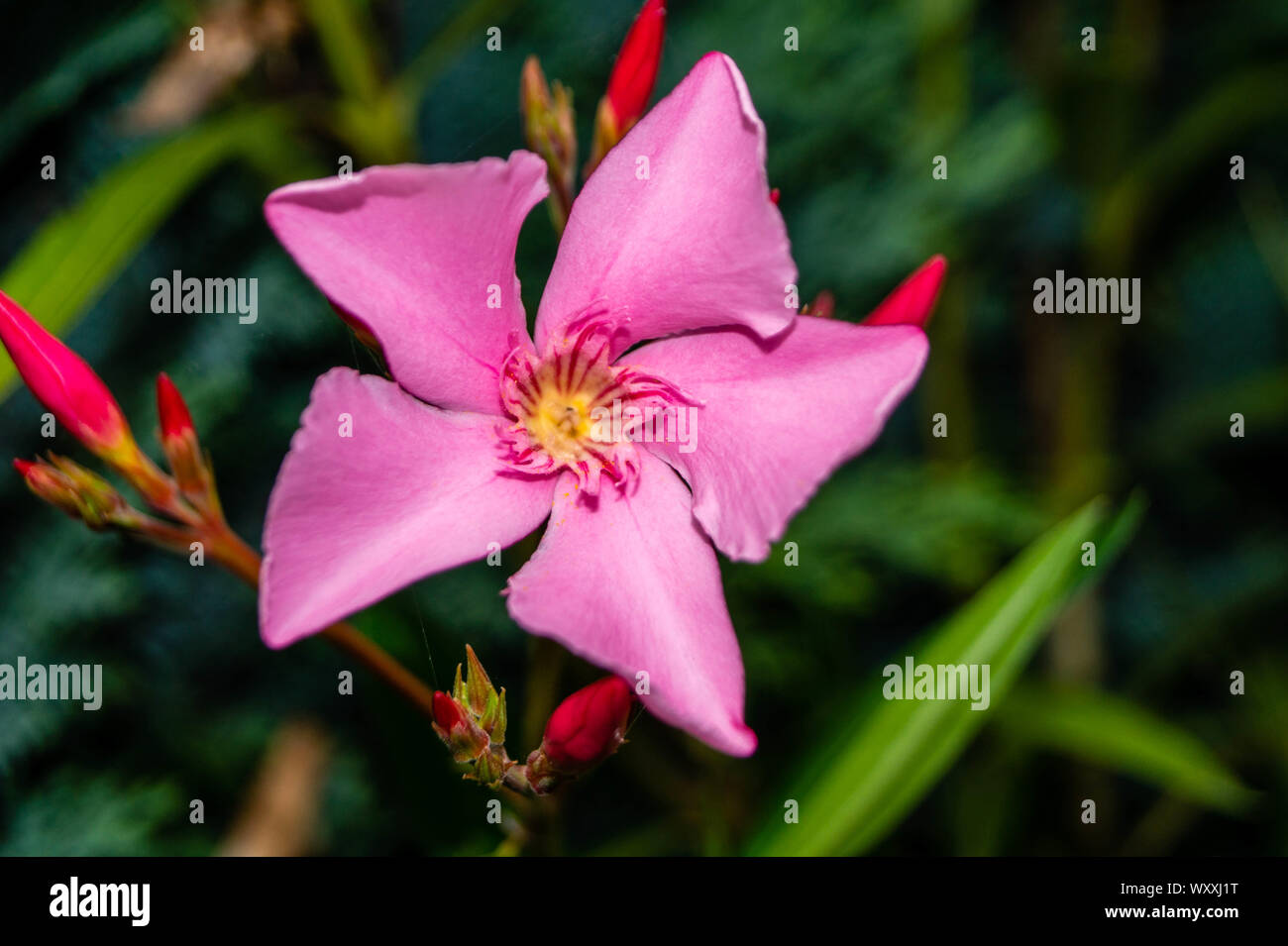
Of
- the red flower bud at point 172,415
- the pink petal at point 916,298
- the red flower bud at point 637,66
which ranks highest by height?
the red flower bud at point 637,66

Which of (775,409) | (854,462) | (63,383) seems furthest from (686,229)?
(854,462)

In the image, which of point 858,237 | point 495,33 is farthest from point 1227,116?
point 495,33

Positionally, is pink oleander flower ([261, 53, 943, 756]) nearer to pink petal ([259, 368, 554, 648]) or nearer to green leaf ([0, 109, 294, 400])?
pink petal ([259, 368, 554, 648])

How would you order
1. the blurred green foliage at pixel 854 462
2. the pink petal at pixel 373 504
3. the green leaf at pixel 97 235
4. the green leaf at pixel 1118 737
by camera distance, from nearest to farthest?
1. the pink petal at pixel 373 504
2. the green leaf at pixel 97 235
3. the blurred green foliage at pixel 854 462
4. the green leaf at pixel 1118 737

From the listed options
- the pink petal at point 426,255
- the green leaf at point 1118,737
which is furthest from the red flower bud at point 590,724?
the green leaf at point 1118,737

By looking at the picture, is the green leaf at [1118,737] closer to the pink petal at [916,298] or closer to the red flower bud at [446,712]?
the pink petal at [916,298]

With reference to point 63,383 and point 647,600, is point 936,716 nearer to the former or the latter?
point 647,600

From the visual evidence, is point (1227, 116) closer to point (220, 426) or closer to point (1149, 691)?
point (1149, 691)
